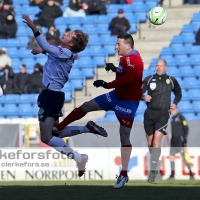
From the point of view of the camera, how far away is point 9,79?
62.2 feet

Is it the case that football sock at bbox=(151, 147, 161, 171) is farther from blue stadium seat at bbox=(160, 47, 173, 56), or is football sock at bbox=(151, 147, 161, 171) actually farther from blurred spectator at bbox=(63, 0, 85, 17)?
blurred spectator at bbox=(63, 0, 85, 17)

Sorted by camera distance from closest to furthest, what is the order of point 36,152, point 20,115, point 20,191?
point 20,191
point 36,152
point 20,115

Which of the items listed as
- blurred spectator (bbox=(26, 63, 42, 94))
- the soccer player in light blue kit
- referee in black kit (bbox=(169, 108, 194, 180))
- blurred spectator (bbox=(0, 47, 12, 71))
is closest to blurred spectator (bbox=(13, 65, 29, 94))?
blurred spectator (bbox=(26, 63, 42, 94))

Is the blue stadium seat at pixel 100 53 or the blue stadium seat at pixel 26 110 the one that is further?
the blue stadium seat at pixel 100 53

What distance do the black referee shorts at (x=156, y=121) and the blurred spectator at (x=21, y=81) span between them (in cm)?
695

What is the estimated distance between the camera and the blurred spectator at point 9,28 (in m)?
21.3

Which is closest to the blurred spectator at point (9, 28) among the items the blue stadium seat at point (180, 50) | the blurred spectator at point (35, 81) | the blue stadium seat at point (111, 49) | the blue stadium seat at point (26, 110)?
the blurred spectator at point (35, 81)

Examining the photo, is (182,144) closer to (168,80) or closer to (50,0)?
(168,80)

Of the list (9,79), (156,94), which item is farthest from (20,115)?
(156,94)

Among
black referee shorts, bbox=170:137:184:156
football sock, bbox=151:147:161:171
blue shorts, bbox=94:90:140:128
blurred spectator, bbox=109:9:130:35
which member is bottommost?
black referee shorts, bbox=170:137:184:156

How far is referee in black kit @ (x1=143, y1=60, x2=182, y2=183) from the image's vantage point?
12.3m

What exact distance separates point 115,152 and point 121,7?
8.23m

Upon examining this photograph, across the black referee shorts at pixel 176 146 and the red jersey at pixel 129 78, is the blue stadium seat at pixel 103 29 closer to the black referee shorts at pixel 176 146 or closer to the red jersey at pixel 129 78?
the black referee shorts at pixel 176 146

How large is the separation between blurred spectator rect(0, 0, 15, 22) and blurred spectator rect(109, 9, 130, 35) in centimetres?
370
